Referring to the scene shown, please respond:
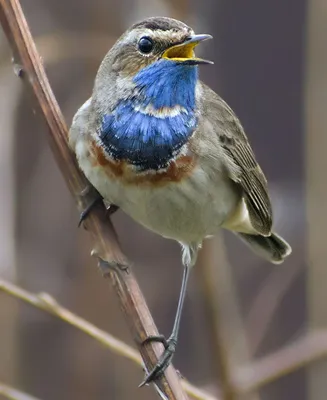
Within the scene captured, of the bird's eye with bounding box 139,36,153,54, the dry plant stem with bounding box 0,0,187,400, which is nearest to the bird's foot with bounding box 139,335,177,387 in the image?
the dry plant stem with bounding box 0,0,187,400

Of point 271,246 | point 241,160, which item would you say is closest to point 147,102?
point 241,160

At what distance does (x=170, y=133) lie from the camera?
3.34 meters

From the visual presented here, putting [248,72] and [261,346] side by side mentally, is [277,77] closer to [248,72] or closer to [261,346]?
[248,72]

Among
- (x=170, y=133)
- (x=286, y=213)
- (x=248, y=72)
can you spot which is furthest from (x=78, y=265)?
(x=248, y=72)

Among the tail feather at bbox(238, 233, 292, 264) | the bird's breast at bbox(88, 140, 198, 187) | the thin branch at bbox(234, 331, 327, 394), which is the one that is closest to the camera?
the bird's breast at bbox(88, 140, 198, 187)

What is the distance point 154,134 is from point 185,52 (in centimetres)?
32

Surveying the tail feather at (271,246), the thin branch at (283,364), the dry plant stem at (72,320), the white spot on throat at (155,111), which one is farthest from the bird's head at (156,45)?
the thin branch at (283,364)

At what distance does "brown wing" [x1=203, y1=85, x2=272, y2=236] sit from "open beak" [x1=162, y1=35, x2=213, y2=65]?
31 cm

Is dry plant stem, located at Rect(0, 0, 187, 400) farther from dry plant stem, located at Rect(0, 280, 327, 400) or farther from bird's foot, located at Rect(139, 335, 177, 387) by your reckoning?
dry plant stem, located at Rect(0, 280, 327, 400)

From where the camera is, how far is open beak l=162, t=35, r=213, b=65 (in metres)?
3.12

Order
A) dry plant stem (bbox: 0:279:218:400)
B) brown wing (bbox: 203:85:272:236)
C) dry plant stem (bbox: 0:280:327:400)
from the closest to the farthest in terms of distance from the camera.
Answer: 1. dry plant stem (bbox: 0:279:218:400)
2. dry plant stem (bbox: 0:280:327:400)
3. brown wing (bbox: 203:85:272:236)

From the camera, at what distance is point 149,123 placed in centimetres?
333

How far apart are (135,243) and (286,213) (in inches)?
50.1

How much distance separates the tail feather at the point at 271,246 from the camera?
4199 millimetres
